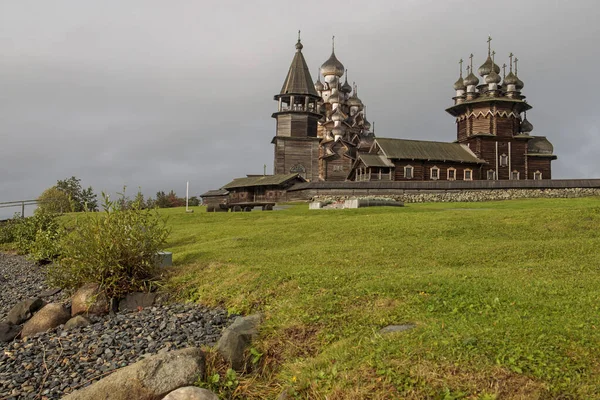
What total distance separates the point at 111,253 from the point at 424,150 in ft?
142

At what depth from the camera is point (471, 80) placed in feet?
191

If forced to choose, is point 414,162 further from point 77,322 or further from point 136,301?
point 77,322

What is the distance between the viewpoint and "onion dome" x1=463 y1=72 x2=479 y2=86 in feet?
190

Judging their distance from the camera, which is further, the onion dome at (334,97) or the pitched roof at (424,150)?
the onion dome at (334,97)

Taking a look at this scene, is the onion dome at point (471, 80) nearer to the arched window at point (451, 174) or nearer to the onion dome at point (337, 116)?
the arched window at point (451, 174)

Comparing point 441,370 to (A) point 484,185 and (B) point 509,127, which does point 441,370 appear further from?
(B) point 509,127

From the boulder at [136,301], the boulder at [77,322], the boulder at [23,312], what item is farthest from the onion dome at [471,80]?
the boulder at [77,322]

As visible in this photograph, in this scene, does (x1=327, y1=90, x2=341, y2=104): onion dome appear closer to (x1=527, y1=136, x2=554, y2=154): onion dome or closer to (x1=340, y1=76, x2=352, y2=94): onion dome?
(x1=340, y1=76, x2=352, y2=94): onion dome

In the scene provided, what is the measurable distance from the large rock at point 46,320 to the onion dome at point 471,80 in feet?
185

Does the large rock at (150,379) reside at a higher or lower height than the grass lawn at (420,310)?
lower

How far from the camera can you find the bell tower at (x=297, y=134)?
5381 cm

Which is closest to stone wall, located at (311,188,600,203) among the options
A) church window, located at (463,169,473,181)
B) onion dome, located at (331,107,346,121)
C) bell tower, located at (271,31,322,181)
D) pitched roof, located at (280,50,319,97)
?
church window, located at (463,169,473,181)

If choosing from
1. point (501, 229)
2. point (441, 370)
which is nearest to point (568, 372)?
point (441, 370)

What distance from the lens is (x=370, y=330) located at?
7.30 m
